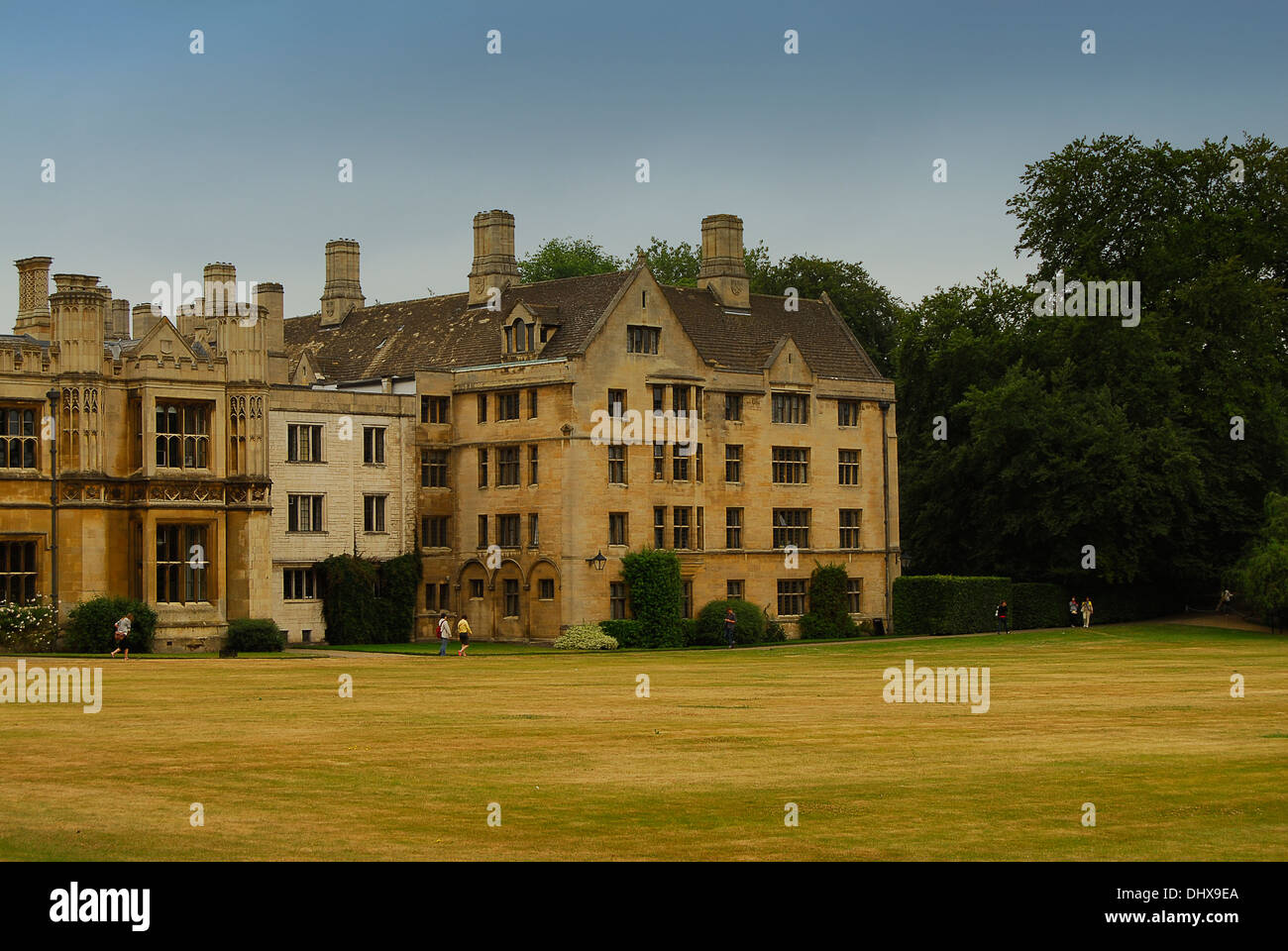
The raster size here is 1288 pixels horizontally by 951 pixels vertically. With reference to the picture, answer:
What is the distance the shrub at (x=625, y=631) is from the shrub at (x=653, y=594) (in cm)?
27

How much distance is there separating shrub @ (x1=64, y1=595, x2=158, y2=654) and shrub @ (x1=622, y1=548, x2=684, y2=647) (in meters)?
17.1

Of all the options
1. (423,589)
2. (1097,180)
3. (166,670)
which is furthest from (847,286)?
(166,670)

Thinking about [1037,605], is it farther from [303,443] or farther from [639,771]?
[639,771]

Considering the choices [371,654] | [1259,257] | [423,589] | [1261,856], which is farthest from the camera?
[1259,257]

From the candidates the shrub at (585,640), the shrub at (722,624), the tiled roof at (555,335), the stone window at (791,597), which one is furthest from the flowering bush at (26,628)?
the stone window at (791,597)

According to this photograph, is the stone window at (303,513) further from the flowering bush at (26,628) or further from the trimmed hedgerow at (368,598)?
the flowering bush at (26,628)

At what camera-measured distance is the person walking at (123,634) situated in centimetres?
5159

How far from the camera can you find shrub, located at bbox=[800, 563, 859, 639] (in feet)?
234

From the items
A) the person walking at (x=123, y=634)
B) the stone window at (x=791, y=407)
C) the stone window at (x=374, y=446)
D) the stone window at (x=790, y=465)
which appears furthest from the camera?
the stone window at (x=791, y=407)

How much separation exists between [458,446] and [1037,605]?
1025 inches

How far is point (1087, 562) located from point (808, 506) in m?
12.3
